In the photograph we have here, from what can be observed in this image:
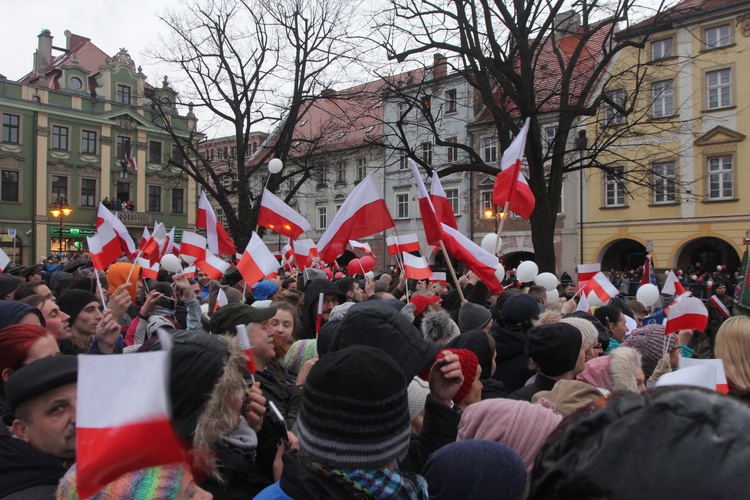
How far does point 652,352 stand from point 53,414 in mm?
4072

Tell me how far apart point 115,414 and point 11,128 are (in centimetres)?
4440

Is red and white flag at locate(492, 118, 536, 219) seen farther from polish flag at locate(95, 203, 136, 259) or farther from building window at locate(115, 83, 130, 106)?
building window at locate(115, 83, 130, 106)

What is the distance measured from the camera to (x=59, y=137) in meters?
39.8

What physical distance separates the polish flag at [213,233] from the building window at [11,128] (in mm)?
37291

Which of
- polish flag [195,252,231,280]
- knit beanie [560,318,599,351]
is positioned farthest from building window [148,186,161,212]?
knit beanie [560,318,599,351]

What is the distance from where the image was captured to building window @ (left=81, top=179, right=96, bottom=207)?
4069cm

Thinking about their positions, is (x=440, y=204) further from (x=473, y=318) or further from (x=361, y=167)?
(x=361, y=167)

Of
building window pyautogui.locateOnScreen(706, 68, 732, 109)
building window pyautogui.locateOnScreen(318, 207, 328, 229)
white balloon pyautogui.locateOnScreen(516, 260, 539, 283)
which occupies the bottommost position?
white balloon pyautogui.locateOnScreen(516, 260, 539, 283)

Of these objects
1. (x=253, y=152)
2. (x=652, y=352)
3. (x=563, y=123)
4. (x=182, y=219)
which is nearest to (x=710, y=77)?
(x=563, y=123)

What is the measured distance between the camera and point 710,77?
25250 millimetres

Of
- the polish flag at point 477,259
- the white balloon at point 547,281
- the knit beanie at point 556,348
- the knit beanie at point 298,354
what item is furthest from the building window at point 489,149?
the knit beanie at point 556,348

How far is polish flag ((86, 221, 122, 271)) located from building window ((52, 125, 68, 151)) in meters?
39.2

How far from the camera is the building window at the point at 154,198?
44.1 meters

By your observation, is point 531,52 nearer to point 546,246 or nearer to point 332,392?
point 546,246
